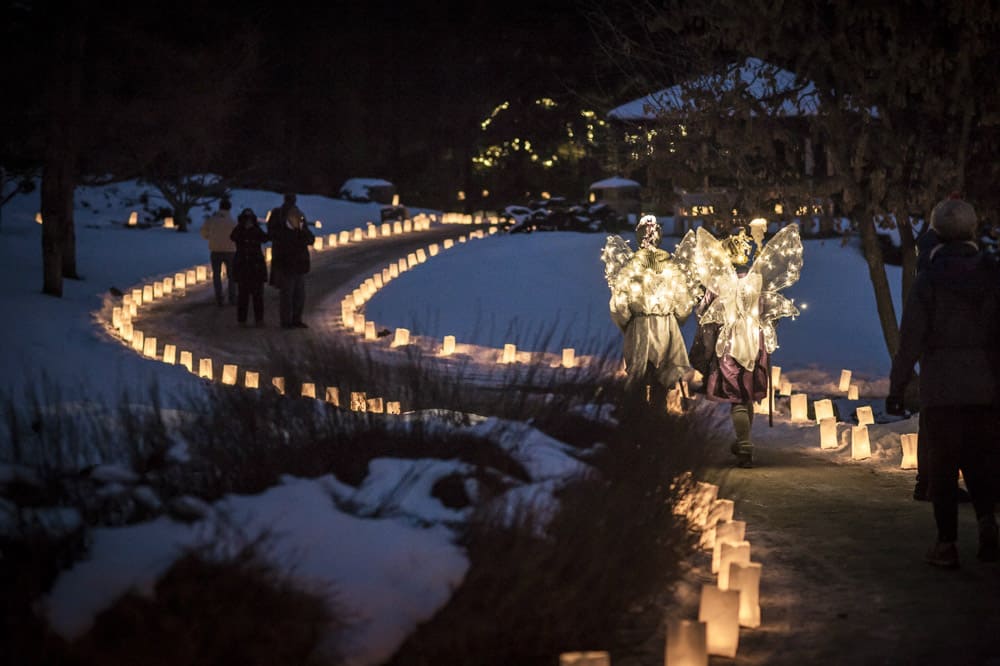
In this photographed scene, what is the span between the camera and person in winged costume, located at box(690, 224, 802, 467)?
1031 cm

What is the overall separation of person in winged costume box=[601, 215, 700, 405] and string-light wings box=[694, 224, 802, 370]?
1179mm

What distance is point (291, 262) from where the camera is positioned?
62.7 feet


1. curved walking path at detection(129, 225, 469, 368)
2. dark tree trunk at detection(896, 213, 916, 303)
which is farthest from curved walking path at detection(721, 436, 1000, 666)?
dark tree trunk at detection(896, 213, 916, 303)

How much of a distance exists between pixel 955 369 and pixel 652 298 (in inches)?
200

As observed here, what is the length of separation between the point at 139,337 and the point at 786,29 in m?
9.83

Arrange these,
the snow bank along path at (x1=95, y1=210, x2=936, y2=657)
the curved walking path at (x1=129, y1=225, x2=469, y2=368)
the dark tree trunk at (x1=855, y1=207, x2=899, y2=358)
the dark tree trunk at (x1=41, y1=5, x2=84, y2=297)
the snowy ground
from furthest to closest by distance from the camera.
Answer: the dark tree trunk at (x1=41, y1=5, x2=84, y2=297) → the curved walking path at (x1=129, y1=225, x2=469, y2=368) → the dark tree trunk at (x1=855, y1=207, x2=899, y2=358) → the snow bank along path at (x1=95, y1=210, x2=936, y2=657) → the snowy ground

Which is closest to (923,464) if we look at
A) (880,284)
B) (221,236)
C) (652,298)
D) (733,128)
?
(652,298)

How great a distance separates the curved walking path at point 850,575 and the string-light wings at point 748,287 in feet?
3.42

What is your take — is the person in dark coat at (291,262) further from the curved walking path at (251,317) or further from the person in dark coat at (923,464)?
the person in dark coat at (923,464)

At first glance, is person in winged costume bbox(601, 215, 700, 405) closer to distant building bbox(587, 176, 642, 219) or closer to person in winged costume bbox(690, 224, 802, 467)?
person in winged costume bbox(690, 224, 802, 467)

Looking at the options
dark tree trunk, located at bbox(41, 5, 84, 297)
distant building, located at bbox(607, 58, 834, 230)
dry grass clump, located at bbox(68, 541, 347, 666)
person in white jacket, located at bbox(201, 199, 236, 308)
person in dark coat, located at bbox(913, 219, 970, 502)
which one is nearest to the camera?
dry grass clump, located at bbox(68, 541, 347, 666)

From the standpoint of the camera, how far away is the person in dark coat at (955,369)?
6.91 m

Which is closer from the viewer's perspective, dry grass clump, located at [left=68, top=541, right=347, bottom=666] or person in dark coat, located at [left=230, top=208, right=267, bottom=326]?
dry grass clump, located at [left=68, top=541, right=347, bottom=666]

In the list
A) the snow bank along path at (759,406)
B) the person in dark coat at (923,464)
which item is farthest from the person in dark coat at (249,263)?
the person in dark coat at (923,464)
